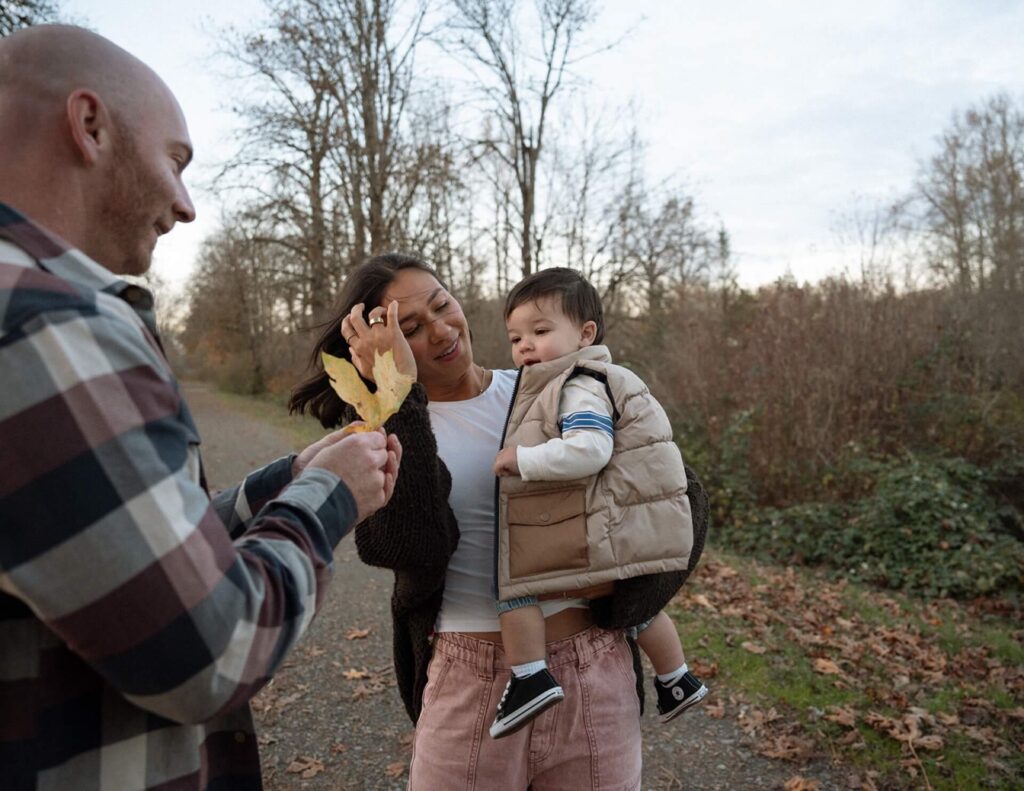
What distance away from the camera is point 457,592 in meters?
2.11

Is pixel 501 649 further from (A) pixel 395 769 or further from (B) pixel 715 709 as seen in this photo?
(B) pixel 715 709

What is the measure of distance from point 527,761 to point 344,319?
4.43 feet

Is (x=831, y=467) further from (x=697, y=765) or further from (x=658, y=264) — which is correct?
(x=658, y=264)

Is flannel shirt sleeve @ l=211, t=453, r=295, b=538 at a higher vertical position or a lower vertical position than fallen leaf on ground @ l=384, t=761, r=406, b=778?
higher

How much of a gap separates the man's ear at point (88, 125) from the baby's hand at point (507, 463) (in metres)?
1.25

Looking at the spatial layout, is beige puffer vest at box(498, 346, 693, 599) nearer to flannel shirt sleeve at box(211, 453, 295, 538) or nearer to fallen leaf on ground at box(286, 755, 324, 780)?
flannel shirt sleeve at box(211, 453, 295, 538)

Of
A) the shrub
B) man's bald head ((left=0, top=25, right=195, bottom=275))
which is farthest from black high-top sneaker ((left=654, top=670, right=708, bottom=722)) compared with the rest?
the shrub

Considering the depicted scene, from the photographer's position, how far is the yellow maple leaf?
1726 millimetres

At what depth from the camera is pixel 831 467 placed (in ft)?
30.4

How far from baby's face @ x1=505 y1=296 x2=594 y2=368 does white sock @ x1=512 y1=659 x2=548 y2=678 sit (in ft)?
3.31

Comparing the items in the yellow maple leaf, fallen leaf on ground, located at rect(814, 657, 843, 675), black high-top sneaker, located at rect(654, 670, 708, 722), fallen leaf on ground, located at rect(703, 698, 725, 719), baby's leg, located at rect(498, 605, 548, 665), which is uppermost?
the yellow maple leaf

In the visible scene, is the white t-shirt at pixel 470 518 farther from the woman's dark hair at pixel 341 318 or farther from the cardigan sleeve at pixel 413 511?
the woman's dark hair at pixel 341 318

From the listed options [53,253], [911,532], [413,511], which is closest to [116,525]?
[53,253]

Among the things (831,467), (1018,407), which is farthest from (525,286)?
(1018,407)
